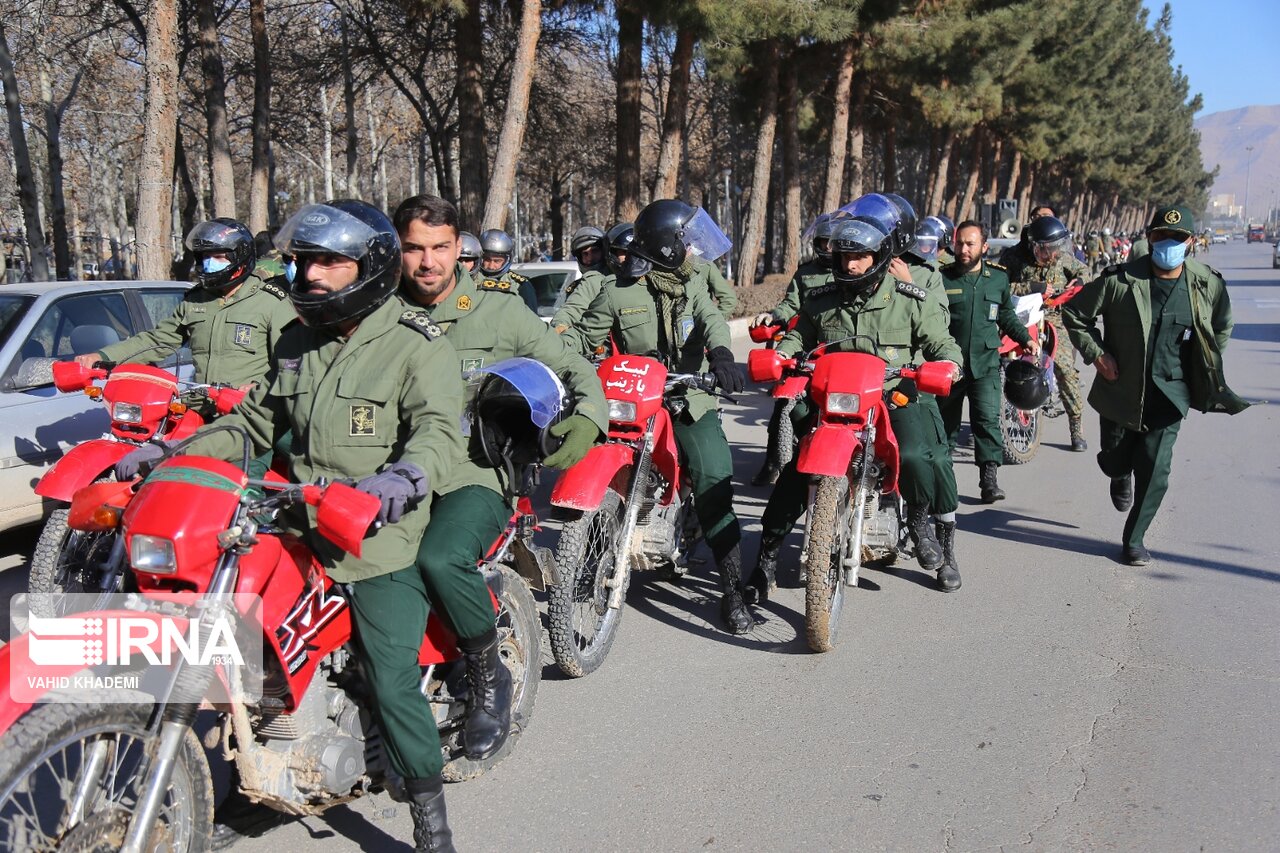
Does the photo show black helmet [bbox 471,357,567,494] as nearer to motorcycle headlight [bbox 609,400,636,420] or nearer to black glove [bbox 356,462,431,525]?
black glove [bbox 356,462,431,525]

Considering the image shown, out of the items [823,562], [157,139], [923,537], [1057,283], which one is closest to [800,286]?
[923,537]

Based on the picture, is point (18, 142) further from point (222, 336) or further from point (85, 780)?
point (85, 780)

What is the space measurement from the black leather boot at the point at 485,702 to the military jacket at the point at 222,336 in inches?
113

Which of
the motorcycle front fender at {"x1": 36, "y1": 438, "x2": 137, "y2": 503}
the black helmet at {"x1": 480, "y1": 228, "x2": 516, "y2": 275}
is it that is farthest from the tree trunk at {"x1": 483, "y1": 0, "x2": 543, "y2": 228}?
the motorcycle front fender at {"x1": 36, "y1": 438, "x2": 137, "y2": 503}

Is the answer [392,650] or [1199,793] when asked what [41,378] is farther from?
[1199,793]

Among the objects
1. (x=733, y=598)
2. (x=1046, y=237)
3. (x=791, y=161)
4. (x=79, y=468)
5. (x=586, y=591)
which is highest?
(x=791, y=161)

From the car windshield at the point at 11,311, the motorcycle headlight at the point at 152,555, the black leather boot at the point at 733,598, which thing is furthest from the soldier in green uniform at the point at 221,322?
the motorcycle headlight at the point at 152,555

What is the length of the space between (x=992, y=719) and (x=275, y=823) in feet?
9.05

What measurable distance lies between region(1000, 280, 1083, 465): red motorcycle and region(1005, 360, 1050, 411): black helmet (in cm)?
32

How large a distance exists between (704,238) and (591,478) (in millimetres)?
1665

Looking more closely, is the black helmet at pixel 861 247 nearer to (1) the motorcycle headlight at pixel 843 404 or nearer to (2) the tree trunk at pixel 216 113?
(1) the motorcycle headlight at pixel 843 404

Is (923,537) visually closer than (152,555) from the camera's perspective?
No

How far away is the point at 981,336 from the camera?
8125 millimetres

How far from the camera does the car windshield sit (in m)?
6.79
